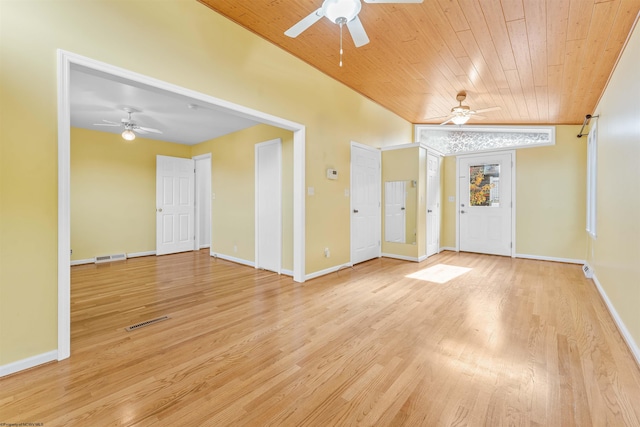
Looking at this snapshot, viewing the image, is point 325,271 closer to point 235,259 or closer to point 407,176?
point 235,259

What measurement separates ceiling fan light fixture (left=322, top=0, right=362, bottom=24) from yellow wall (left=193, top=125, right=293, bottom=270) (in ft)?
6.87

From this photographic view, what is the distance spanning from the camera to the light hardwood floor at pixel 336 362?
1.43 metres

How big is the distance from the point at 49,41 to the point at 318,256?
10.8 ft

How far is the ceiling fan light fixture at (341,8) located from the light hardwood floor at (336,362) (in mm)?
2483

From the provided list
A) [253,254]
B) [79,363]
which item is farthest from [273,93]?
[79,363]

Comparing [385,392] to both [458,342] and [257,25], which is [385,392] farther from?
[257,25]

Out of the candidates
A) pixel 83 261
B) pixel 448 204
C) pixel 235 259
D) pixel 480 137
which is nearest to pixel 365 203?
pixel 448 204

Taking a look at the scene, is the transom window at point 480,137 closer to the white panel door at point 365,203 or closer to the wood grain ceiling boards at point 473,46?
the wood grain ceiling boards at point 473,46

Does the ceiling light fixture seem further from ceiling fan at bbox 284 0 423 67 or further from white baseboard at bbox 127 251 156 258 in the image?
white baseboard at bbox 127 251 156 258

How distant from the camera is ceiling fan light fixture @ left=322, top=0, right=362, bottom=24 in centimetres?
194

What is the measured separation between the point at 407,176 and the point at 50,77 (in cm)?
470

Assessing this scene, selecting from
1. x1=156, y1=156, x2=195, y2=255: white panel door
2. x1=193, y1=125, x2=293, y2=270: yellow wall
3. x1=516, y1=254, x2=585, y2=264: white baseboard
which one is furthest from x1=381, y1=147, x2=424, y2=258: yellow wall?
x1=156, y1=156, x2=195, y2=255: white panel door

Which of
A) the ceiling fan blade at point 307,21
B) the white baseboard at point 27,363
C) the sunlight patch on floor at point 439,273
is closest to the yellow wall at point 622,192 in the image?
the sunlight patch on floor at point 439,273

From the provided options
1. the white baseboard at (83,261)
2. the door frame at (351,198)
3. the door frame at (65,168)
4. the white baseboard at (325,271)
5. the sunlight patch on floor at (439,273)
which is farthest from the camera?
the white baseboard at (83,261)
